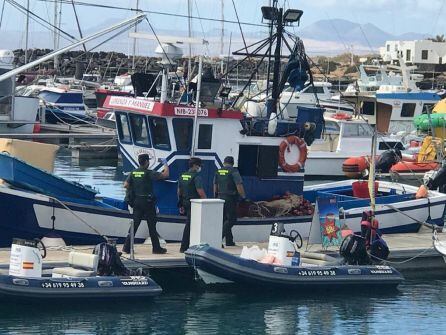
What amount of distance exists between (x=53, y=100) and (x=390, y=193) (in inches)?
1255

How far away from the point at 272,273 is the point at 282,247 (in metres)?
0.43

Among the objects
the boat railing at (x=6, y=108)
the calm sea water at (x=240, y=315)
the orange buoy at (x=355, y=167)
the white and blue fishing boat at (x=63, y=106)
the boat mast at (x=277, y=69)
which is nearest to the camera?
the calm sea water at (x=240, y=315)

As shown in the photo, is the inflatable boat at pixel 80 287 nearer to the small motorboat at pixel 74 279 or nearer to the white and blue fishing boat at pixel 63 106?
the small motorboat at pixel 74 279

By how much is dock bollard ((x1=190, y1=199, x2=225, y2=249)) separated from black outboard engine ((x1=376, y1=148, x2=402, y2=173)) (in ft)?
57.7

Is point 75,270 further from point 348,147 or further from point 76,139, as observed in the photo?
point 76,139

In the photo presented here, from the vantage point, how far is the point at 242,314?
15805mm

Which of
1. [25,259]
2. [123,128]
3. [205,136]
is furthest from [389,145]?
[25,259]

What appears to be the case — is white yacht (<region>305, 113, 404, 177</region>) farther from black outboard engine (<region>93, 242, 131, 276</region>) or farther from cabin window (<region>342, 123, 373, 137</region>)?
black outboard engine (<region>93, 242, 131, 276</region>)

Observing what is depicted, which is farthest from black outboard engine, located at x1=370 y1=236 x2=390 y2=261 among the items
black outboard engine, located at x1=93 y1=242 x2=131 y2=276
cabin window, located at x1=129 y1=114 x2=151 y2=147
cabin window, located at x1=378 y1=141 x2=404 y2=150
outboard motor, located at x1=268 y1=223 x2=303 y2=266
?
cabin window, located at x1=378 y1=141 x2=404 y2=150

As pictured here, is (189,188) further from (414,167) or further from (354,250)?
(414,167)

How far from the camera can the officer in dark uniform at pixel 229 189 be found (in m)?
17.4

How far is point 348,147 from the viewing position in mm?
35844

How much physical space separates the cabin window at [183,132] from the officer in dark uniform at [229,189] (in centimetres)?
88

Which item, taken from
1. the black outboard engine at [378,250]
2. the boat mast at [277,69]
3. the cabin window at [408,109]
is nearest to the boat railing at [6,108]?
the cabin window at [408,109]
